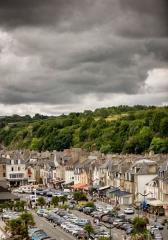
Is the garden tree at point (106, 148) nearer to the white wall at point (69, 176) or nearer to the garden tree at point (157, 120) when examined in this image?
the garden tree at point (157, 120)

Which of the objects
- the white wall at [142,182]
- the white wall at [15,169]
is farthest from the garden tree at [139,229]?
the white wall at [15,169]

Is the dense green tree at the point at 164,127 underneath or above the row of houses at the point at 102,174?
above

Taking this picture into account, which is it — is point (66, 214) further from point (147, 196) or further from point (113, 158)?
point (113, 158)

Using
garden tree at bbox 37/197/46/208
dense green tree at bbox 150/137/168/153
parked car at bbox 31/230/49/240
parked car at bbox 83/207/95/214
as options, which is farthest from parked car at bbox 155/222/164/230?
dense green tree at bbox 150/137/168/153

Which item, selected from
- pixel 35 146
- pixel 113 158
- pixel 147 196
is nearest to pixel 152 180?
pixel 147 196

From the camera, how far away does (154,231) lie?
133 ft

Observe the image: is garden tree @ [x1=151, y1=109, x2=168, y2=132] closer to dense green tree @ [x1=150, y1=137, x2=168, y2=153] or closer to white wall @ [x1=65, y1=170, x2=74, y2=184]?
dense green tree @ [x1=150, y1=137, x2=168, y2=153]

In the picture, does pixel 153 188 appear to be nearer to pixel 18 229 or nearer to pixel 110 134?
pixel 18 229

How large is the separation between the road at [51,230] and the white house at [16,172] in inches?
1482

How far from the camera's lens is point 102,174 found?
68938mm

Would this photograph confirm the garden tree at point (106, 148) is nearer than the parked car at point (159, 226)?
No

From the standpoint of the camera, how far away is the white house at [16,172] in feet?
294

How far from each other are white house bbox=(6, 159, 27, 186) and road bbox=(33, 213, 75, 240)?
37654 mm

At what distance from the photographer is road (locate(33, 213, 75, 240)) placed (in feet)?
136
